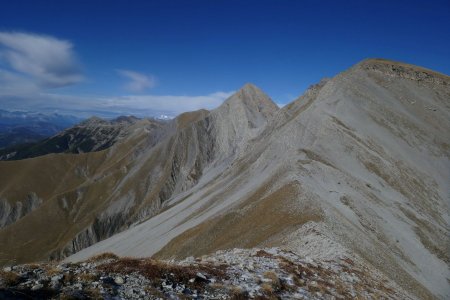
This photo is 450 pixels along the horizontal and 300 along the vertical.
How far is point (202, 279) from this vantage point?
1820 cm

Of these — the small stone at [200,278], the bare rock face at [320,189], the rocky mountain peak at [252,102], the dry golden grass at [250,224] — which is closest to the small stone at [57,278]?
the small stone at [200,278]

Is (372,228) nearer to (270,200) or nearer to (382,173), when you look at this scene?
(270,200)

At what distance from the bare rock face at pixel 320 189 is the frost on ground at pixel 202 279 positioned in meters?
5.02

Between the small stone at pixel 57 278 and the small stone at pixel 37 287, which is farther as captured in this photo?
the small stone at pixel 57 278

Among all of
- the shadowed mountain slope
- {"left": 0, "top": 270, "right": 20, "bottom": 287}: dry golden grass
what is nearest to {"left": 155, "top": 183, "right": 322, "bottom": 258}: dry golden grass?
the shadowed mountain slope

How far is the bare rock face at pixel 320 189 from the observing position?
38219 millimetres

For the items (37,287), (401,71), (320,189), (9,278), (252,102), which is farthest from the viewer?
(252,102)

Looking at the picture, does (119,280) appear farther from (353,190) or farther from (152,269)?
(353,190)

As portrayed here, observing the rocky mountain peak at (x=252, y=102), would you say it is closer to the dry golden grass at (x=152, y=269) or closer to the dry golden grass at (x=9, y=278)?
the dry golden grass at (x=152, y=269)

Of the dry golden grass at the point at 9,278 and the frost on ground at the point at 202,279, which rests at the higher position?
the dry golden grass at the point at 9,278

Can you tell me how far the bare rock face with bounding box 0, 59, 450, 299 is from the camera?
3822 centimetres

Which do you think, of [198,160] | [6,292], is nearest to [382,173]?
[6,292]

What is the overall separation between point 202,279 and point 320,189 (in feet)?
101

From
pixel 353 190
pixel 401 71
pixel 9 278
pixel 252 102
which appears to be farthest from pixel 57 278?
pixel 252 102
